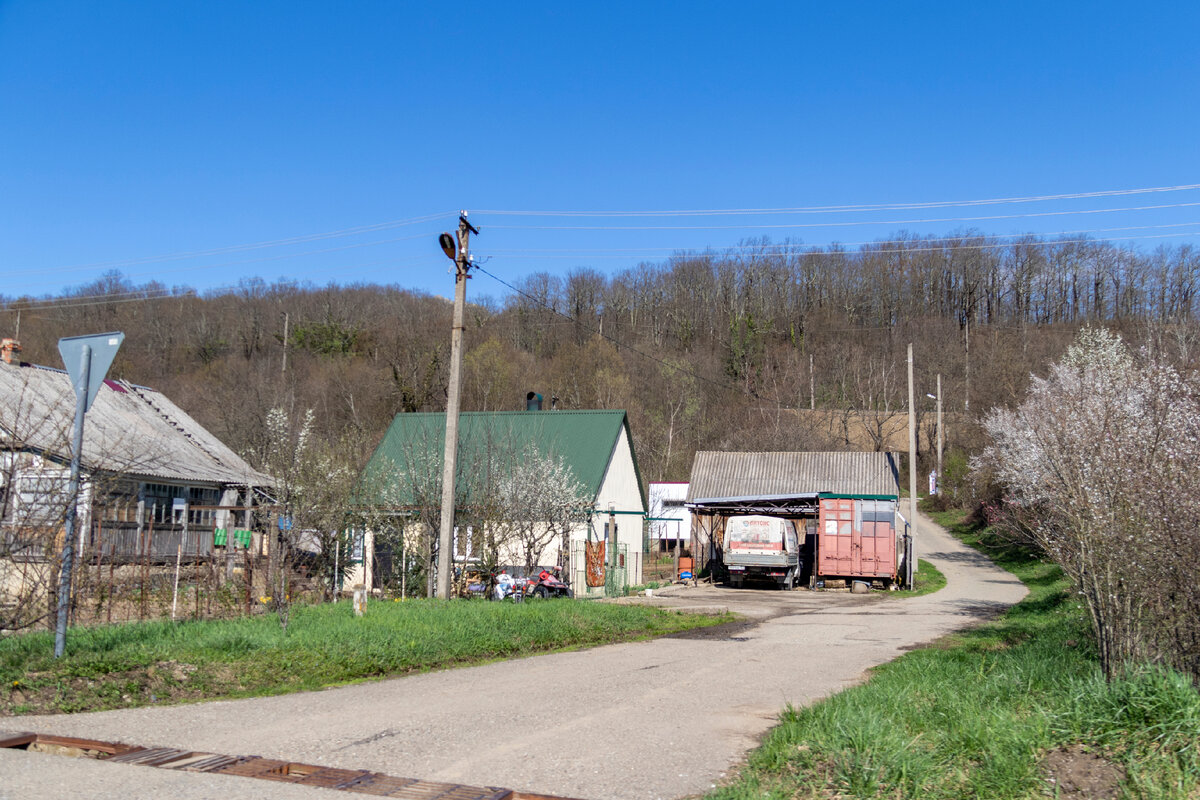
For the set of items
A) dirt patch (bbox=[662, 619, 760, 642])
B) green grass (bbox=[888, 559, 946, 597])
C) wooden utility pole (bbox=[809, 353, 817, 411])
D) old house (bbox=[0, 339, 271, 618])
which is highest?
wooden utility pole (bbox=[809, 353, 817, 411])

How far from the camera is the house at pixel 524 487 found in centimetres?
2166

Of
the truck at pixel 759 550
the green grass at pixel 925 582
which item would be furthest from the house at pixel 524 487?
the green grass at pixel 925 582

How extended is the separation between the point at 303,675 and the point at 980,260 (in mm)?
75374

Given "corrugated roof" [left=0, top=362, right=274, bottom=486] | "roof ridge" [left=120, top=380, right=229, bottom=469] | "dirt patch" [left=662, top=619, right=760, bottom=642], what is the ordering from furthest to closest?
"roof ridge" [left=120, top=380, right=229, bottom=469], "corrugated roof" [left=0, top=362, right=274, bottom=486], "dirt patch" [left=662, top=619, right=760, bottom=642]

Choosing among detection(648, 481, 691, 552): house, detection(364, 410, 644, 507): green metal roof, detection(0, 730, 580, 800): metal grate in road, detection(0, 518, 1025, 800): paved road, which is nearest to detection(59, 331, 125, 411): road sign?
detection(0, 518, 1025, 800): paved road

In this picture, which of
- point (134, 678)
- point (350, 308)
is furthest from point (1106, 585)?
point (350, 308)

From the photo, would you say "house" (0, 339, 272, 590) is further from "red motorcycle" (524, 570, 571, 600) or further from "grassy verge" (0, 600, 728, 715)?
"red motorcycle" (524, 570, 571, 600)

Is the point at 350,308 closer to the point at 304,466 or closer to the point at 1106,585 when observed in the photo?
the point at 304,466

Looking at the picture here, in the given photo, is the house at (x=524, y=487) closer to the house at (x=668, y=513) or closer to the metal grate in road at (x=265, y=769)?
the house at (x=668, y=513)

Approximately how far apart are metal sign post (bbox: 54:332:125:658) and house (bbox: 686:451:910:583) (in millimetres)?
25664

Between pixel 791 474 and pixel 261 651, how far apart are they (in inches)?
1279

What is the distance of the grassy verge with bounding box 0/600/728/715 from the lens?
8547mm

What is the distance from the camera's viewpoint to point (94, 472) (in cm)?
962

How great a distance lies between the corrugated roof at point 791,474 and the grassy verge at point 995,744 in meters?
31.7
